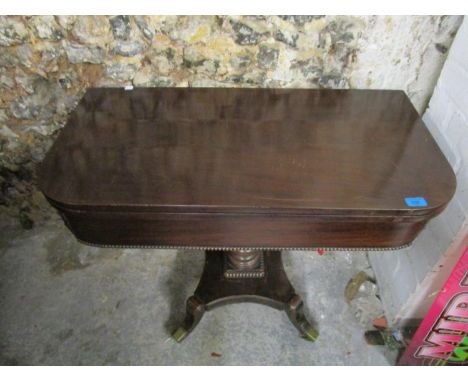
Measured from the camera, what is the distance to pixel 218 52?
1135mm

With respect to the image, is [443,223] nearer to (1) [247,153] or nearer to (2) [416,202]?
(2) [416,202]

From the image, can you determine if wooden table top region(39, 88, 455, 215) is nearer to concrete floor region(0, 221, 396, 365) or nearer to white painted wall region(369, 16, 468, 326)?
white painted wall region(369, 16, 468, 326)

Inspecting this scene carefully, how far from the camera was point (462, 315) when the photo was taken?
1.01 metres

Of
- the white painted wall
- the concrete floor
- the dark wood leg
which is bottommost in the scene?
the concrete floor

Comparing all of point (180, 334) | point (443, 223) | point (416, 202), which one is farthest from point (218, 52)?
point (180, 334)

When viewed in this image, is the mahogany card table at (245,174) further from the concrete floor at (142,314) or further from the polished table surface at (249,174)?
the concrete floor at (142,314)

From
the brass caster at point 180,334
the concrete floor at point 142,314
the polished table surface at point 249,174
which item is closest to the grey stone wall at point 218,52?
the polished table surface at point 249,174

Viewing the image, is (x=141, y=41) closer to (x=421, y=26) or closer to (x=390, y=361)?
(x=421, y=26)

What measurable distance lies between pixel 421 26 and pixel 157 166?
35.5 inches

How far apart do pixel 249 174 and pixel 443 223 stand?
0.66 metres

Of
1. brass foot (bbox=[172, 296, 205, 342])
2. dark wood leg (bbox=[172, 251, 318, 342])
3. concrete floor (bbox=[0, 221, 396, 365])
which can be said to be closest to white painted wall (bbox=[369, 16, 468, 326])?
concrete floor (bbox=[0, 221, 396, 365])

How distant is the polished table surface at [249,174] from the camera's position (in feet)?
2.46

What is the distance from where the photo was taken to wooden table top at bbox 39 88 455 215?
2.48 feet

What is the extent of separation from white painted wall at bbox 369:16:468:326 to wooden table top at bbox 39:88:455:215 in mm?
106
